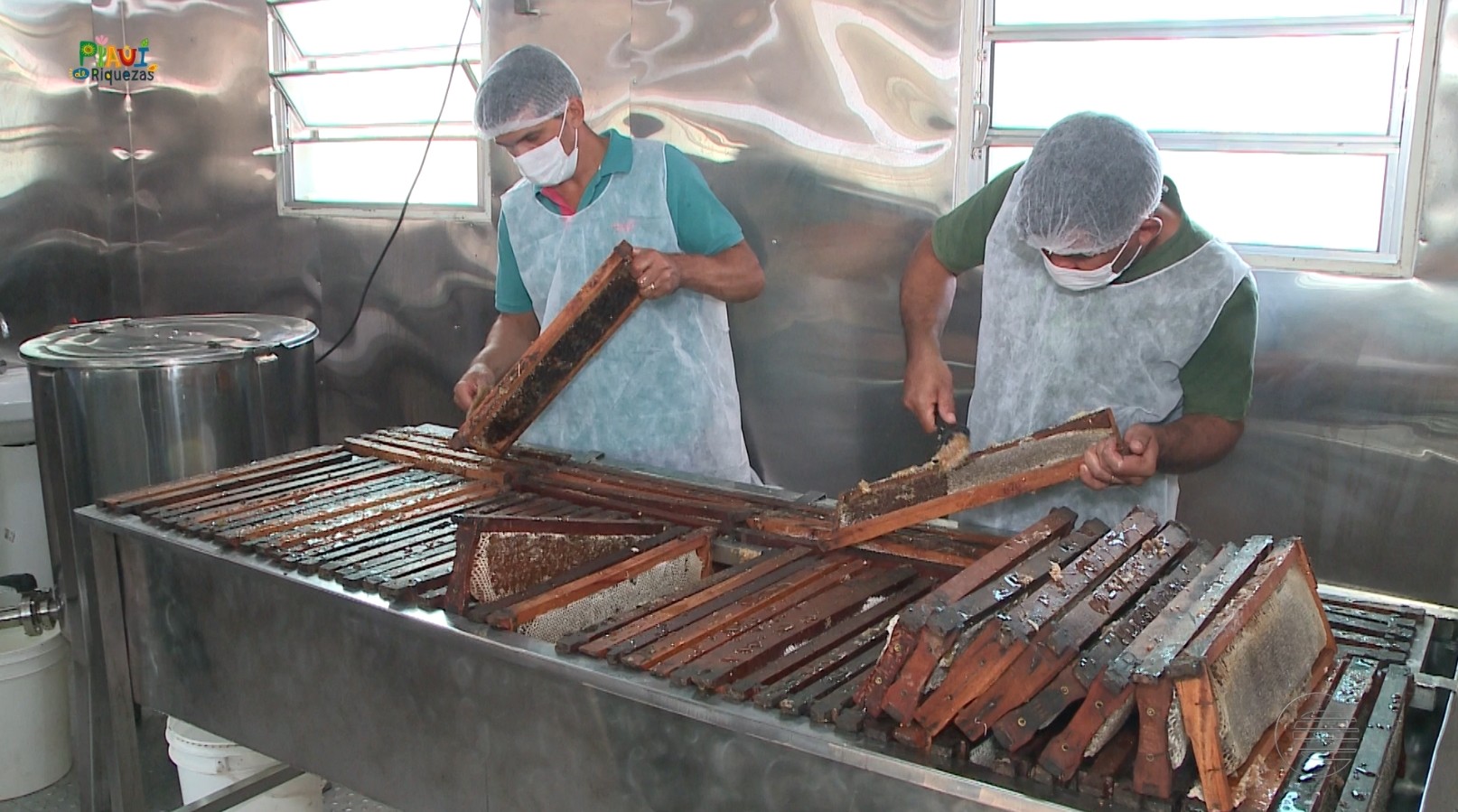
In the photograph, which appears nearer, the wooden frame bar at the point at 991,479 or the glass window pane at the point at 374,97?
the wooden frame bar at the point at 991,479

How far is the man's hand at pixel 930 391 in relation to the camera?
7.99 ft

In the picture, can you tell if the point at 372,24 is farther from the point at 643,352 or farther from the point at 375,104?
the point at 643,352

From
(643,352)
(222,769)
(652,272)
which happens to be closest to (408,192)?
(643,352)

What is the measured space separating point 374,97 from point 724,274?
246 cm

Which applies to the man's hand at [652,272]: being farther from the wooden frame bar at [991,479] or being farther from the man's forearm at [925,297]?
the wooden frame bar at [991,479]

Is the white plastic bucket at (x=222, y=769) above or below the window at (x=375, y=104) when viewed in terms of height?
below

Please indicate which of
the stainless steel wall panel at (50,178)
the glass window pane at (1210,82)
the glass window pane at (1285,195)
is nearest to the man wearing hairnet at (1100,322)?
the glass window pane at (1285,195)

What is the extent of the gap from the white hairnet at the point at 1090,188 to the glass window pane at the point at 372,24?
2611 millimetres

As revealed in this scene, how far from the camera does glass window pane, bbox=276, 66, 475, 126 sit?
424 centimetres

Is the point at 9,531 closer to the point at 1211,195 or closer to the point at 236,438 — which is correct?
the point at 236,438

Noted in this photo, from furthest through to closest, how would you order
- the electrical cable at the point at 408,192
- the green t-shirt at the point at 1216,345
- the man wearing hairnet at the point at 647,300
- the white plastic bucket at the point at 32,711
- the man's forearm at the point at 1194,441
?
the electrical cable at the point at 408,192
the white plastic bucket at the point at 32,711
the man wearing hairnet at the point at 647,300
the green t-shirt at the point at 1216,345
the man's forearm at the point at 1194,441

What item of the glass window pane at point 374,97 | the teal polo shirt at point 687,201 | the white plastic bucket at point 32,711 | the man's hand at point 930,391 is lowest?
A: the white plastic bucket at point 32,711

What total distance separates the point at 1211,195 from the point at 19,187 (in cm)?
430

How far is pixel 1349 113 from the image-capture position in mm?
2668
